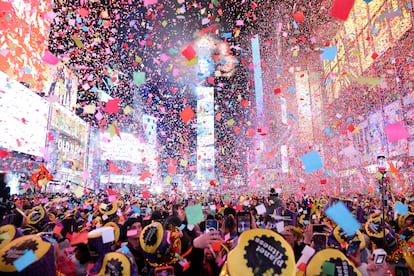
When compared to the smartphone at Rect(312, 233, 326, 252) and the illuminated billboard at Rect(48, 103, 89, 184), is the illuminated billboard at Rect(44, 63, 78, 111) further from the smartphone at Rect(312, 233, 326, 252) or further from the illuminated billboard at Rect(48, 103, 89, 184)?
the smartphone at Rect(312, 233, 326, 252)

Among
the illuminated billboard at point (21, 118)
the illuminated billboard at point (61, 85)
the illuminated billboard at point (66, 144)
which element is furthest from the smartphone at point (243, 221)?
the illuminated billboard at point (66, 144)

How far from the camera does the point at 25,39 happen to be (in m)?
19.6

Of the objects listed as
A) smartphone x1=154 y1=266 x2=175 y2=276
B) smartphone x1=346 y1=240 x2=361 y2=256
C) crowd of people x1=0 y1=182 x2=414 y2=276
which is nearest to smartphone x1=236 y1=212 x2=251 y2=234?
crowd of people x1=0 y1=182 x2=414 y2=276

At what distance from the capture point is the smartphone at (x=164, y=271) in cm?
325

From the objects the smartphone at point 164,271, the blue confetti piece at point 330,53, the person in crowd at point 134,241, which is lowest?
the smartphone at point 164,271

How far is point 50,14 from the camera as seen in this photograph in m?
23.5

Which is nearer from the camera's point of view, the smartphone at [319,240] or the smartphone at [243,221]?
the smartphone at [319,240]

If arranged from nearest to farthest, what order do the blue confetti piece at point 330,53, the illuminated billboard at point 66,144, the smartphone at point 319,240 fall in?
the smartphone at point 319,240 < the illuminated billboard at point 66,144 < the blue confetti piece at point 330,53

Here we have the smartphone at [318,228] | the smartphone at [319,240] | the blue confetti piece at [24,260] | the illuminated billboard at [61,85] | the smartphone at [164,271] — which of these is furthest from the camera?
the illuminated billboard at [61,85]

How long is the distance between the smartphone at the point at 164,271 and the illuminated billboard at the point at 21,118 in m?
17.2

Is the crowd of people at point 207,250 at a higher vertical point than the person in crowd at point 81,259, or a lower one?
higher

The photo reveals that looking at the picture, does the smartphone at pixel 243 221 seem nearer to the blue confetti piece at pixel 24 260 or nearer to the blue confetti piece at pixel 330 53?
the blue confetti piece at pixel 24 260

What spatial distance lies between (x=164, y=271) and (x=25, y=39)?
67.4ft

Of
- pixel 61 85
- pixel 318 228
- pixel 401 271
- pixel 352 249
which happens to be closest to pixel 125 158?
pixel 61 85
